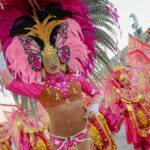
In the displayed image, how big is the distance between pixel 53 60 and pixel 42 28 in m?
0.37

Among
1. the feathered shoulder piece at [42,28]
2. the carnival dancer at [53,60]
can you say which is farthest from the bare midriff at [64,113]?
the feathered shoulder piece at [42,28]

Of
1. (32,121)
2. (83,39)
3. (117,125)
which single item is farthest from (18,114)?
(83,39)

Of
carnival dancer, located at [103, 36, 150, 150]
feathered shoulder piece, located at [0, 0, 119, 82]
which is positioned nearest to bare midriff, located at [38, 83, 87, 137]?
feathered shoulder piece, located at [0, 0, 119, 82]

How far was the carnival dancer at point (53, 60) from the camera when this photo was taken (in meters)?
4.72

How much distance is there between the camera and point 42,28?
4840 mm

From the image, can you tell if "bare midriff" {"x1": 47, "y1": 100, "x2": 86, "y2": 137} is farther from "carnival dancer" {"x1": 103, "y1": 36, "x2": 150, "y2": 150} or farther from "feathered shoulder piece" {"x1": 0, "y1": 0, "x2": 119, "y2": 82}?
"carnival dancer" {"x1": 103, "y1": 36, "x2": 150, "y2": 150}

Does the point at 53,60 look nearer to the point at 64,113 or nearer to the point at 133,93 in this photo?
the point at 64,113

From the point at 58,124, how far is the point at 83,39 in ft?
3.30

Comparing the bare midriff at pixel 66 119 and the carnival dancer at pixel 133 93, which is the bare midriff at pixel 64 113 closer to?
the bare midriff at pixel 66 119

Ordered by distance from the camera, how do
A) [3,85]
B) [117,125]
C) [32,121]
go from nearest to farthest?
[3,85], [117,125], [32,121]

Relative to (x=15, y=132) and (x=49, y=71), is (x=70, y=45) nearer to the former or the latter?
(x=49, y=71)

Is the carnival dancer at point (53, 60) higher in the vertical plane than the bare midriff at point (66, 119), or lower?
higher

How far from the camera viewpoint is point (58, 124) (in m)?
4.73

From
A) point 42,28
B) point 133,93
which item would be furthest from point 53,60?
point 133,93
